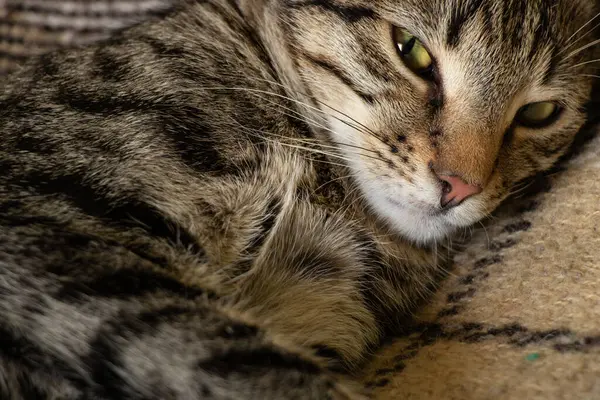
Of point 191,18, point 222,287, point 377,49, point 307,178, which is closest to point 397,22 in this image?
point 377,49

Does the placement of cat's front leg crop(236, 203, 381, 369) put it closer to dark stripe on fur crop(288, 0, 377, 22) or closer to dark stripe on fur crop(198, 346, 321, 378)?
dark stripe on fur crop(198, 346, 321, 378)

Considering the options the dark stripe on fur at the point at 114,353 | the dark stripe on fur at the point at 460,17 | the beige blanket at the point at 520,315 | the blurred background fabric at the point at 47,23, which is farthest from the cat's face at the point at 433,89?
the blurred background fabric at the point at 47,23

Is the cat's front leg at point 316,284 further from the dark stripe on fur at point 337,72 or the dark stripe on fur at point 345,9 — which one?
the dark stripe on fur at point 345,9

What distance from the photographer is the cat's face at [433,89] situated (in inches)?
41.8

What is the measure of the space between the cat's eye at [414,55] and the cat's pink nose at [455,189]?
21 cm

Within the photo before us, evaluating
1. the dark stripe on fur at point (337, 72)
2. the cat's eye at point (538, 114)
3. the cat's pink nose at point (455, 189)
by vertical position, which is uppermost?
the dark stripe on fur at point (337, 72)

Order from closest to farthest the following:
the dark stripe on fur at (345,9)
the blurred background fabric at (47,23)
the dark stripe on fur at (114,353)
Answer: the dark stripe on fur at (114,353) < the dark stripe on fur at (345,9) < the blurred background fabric at (47,23)

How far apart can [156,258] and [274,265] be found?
0.79ft

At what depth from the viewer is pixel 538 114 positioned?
125 centimetres

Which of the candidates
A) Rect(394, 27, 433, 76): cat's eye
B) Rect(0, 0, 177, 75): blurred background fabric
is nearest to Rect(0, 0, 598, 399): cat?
Rect(394, 27, 433, 76): cat's eye

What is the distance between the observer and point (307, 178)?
45.8 inches

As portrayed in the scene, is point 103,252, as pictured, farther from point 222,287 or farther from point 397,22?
point 397,22

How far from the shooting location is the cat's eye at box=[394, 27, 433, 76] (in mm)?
1126

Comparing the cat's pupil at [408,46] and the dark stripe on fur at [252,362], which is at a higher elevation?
the cat's pupil at [408,46]
